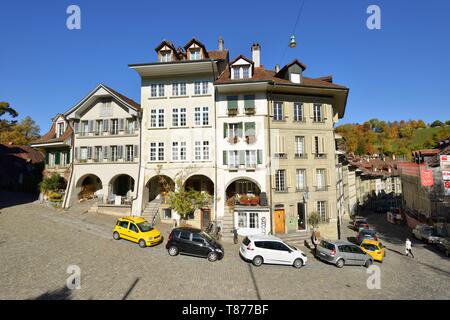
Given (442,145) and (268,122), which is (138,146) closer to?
(268,122)

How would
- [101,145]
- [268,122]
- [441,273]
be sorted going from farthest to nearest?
1. [101,145]
2. [268,122]
3. [441,273]

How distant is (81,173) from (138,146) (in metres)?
7.58

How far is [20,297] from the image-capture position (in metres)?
10.6

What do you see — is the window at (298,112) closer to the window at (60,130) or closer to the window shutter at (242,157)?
the window shutter at (242,157)

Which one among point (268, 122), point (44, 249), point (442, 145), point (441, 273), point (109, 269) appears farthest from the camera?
point (442, 145)

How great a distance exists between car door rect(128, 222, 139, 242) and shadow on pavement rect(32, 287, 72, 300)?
22.7ft

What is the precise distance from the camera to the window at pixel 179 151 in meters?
25.2

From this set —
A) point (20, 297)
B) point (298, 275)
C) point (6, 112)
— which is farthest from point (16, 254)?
point (6, 112)

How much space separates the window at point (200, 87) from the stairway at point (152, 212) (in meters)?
12.4

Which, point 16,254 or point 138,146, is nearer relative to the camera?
point 16,254

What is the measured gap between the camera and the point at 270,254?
16.5 m

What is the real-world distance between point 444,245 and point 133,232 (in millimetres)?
28052

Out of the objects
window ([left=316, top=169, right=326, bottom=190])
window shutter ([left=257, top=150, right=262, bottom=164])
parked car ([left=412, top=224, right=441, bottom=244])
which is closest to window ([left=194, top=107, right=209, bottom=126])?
window shutter ([left=257, top=150, right=262, bottom=164])

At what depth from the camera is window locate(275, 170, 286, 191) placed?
2425 centimetres
